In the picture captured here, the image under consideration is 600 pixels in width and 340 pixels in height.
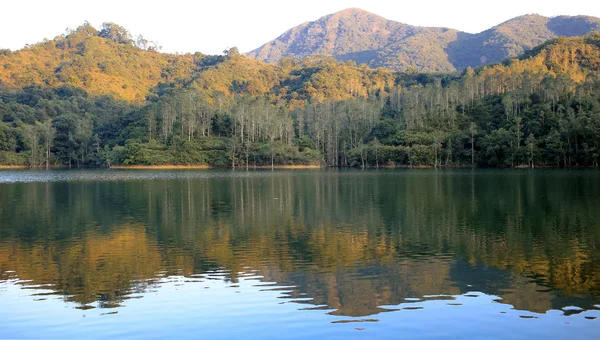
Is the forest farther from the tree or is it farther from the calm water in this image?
the calm water

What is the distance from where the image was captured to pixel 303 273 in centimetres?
1355

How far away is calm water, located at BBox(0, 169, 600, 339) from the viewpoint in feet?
31.6

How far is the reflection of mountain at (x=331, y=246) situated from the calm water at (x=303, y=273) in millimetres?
69

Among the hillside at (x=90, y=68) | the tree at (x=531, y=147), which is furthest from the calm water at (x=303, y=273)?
the hillside at (x=90, y=68)

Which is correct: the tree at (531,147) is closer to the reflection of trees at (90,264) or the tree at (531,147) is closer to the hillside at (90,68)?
the reflection of trees at (90,264)

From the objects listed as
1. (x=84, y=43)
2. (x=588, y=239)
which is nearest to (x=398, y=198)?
(x=588, y=239)

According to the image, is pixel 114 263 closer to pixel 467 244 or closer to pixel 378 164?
pixel 467 244

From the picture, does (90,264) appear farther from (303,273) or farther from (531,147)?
(531,147)

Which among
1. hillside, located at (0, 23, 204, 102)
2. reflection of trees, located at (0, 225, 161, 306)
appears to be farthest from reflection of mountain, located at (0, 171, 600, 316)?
hillside, located at (0, 23, 204, 102)

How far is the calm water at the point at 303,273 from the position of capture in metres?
9.63

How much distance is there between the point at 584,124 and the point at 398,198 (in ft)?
174

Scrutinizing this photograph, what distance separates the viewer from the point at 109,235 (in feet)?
65.0

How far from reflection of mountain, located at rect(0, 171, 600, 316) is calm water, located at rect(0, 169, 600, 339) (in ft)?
0.23

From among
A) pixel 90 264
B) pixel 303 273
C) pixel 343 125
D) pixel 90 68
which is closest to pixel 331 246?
pixel 303 273
